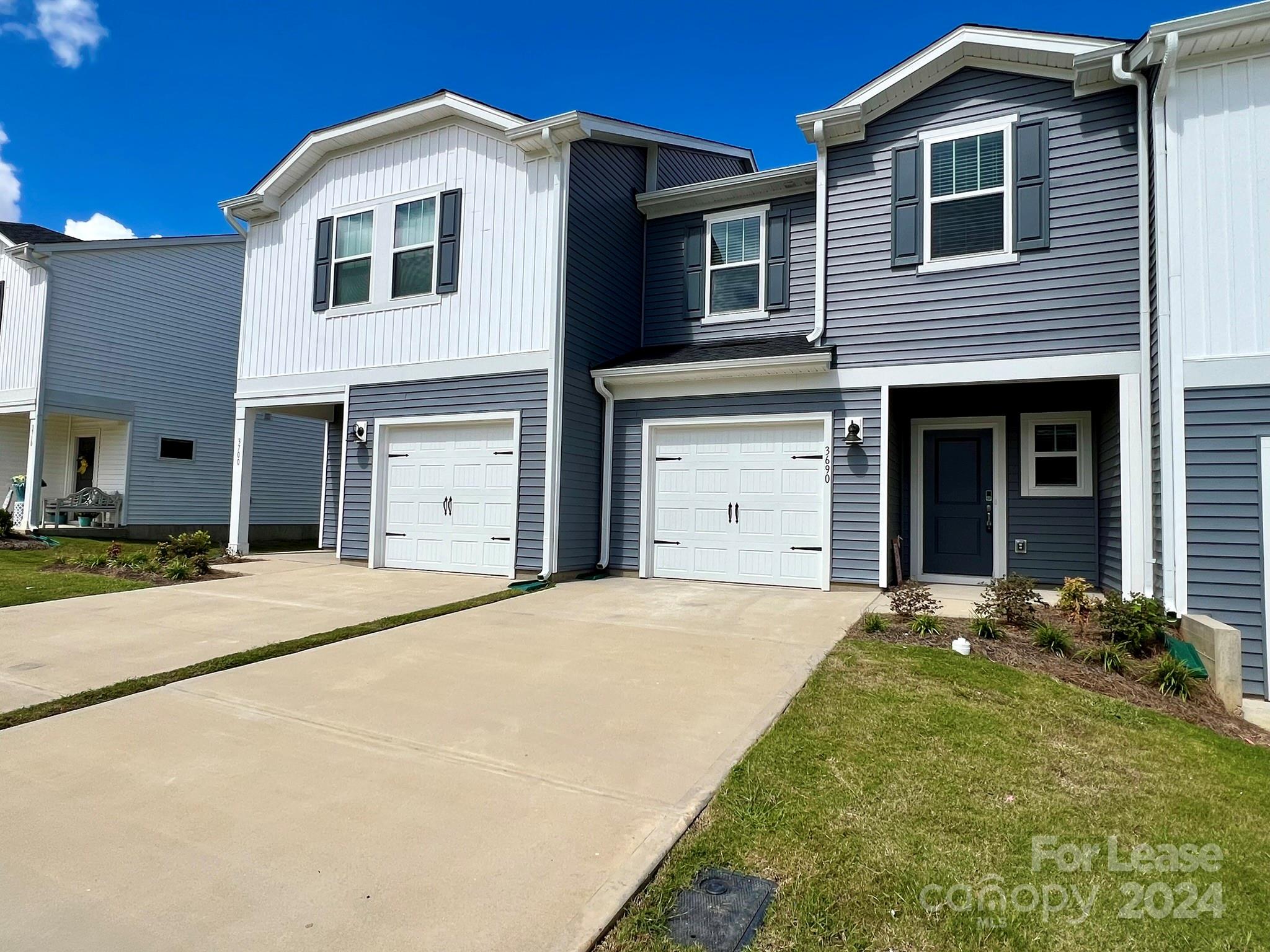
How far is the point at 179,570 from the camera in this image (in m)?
8.51

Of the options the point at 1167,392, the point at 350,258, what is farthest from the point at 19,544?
the point at 1167,392

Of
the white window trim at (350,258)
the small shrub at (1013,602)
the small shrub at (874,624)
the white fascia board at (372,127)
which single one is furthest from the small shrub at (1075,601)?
the white window trim at (350,258)

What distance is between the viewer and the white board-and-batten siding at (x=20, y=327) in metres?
14.0

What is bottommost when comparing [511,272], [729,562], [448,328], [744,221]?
[729,562]

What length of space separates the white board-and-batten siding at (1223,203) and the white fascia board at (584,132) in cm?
594

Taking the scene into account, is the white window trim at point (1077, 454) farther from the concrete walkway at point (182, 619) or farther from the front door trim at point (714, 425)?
the concrete walkway at point (182, 619)

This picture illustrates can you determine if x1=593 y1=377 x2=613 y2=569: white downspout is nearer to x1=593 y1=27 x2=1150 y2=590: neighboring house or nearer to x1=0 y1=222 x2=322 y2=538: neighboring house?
x1=593 y1=27 x2=1150 y2=590: neighboring house

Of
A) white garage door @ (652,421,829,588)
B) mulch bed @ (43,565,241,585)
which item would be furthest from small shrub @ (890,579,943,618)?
mulch bed @ (43,565,241,585)

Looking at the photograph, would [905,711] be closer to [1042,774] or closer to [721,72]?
[1042,774]

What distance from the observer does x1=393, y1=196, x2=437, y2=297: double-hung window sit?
31.6 feet

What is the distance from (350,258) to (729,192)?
5.52 meters

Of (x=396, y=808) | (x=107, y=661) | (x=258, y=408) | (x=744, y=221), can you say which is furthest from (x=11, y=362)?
(x=396, y=808)

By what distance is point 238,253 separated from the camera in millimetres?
17094

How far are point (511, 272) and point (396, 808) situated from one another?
7.42 metres
